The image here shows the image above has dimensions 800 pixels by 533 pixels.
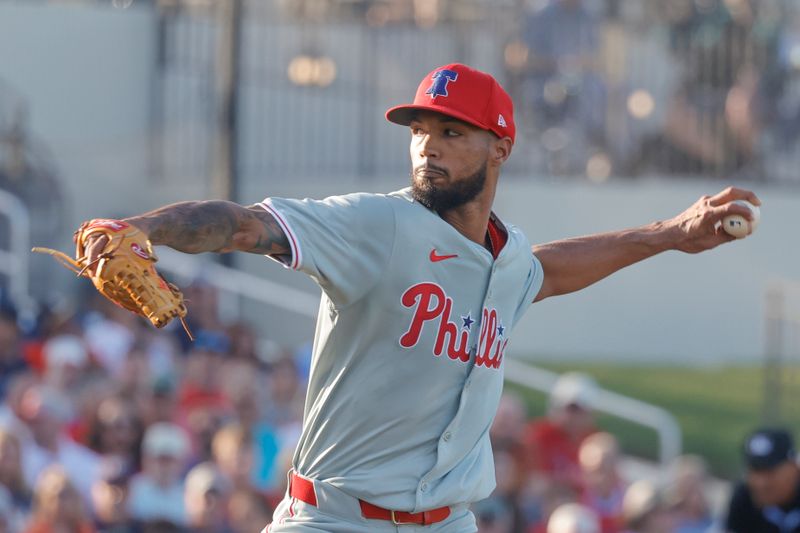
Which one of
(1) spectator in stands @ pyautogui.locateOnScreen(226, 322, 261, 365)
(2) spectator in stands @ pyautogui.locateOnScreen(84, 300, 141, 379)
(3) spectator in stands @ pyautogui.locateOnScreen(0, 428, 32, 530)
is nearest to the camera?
(3) spectator in stands @ pyautogui.locateOnScreen(0, 428, 32, 530)

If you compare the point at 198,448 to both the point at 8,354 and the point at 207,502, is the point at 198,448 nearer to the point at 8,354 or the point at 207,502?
the point at 207,502

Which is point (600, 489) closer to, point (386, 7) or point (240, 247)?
point (240, 247)

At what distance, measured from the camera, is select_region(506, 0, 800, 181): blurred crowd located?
586 inches

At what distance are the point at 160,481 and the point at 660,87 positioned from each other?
846cm

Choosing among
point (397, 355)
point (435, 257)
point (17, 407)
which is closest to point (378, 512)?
point (397, 355)

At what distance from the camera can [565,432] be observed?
409 inches

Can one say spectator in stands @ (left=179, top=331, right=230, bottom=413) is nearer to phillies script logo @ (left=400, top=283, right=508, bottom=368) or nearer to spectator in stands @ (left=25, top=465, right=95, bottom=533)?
spectator in stands @ (left=25, top=465, right=95, bottom=533)

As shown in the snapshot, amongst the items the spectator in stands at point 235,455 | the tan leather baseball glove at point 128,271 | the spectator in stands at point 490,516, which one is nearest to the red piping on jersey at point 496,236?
the tan leather baseball glove at point 128,271

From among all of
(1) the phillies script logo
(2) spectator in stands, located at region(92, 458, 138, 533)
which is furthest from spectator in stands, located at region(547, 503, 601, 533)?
(1) the phillies script logo

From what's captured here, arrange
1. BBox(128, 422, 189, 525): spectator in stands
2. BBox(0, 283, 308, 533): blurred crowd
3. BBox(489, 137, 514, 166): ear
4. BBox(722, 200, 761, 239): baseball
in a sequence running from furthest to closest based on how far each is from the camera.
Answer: BBox(128, 422, 189, 525): spectator in stands
BBox(0, 283, 308, 533): blurred crowd
BBox(722, 200, 761, 239): baseball
BBox(489, 137, 514, 166): ear

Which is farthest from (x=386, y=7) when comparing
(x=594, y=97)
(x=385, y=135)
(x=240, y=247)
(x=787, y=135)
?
(x=240, y=247)

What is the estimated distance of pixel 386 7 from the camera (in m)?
15.6

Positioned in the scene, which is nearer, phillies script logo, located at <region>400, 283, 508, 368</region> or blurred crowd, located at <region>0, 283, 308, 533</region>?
phillies script logo, located at <region>400, 283, 508, 368</region>

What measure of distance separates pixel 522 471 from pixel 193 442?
80.0 inches
